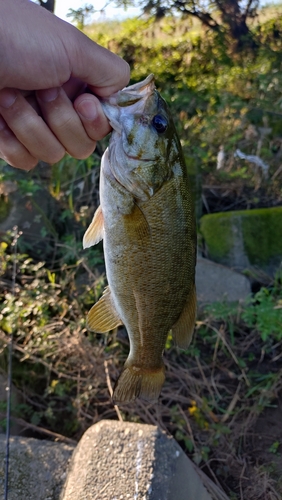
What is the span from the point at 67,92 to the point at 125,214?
0.53 meters

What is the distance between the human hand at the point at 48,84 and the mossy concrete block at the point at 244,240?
2.78m

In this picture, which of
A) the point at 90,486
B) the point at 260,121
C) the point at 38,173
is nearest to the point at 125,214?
the point at 90,486

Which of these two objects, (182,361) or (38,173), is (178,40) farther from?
(182,361)

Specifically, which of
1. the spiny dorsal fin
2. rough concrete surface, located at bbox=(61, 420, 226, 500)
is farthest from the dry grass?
the spiny dorsal fin

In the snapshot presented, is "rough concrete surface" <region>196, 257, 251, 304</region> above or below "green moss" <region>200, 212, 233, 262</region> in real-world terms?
below

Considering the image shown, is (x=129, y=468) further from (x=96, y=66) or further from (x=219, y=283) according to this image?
(x=219, y=283)

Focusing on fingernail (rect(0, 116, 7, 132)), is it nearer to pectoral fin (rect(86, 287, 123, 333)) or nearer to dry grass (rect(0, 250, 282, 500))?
pectoral fin (rect(86, 287, 123, 333))

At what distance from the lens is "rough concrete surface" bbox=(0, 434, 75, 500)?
2.36 metres

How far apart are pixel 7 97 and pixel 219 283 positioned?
2832 mm

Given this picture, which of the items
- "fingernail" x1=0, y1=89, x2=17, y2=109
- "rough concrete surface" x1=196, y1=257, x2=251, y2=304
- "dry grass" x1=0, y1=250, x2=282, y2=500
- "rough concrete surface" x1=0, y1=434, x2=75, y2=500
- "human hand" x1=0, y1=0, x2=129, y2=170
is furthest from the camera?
"rough concrete surface" x1=196, y1=257, x2=251, y2=304

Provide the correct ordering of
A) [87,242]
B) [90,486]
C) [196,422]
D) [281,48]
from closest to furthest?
[87,242], [90,486], [196,422], [281,48]

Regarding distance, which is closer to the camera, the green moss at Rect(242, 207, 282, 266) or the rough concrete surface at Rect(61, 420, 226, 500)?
the rough concrete surface at Rect(61, 420, 226, 500)

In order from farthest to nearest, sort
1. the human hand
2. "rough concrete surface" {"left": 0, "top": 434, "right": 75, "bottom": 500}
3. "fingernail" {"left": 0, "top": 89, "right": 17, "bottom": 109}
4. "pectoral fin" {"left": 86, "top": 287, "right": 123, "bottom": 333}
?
"rough concrete surface" {"left": 0, "top": 434, "right": 75, "bottom": 500}, "pectoral fin" {"left": 86, "top": 287, "right": 123, "bottom": 333}, "fingernail" {"left": 0, "top": 89, "right": 17, "bottom": 109}, the human hand

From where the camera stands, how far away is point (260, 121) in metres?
6.11
